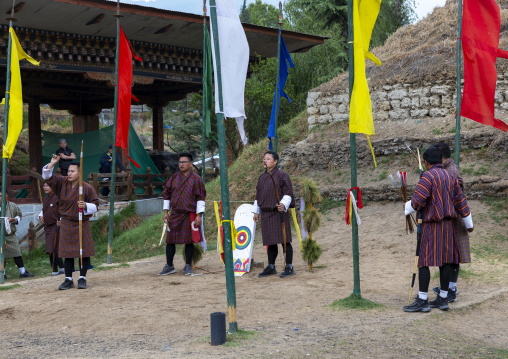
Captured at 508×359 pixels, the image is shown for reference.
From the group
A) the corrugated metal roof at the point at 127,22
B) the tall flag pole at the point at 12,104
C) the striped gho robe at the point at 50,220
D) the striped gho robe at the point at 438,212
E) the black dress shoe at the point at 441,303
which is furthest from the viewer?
the corrugated metal roof at the point at 127,22

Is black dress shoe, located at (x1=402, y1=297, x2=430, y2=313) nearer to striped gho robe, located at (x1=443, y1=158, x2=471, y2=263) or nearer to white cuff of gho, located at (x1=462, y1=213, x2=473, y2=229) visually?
striped gho robe, located at (x1=443, y1=158, x2=471, y2=263)

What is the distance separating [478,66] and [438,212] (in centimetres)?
280

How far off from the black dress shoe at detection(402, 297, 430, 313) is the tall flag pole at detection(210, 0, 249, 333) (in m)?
1.83

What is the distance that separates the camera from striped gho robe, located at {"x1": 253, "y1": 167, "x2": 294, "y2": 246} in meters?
8.16

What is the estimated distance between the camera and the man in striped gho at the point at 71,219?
7762mm

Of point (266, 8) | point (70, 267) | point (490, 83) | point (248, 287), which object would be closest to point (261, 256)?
point (248, 287)

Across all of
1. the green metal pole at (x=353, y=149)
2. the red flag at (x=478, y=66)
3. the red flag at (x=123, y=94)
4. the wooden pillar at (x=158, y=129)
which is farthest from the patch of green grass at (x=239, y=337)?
the wooden pillar at (x=158, y=129)

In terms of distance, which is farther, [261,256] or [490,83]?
[261,256]

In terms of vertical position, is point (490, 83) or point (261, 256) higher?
point (490, 83)

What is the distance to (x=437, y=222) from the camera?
5.91 metres

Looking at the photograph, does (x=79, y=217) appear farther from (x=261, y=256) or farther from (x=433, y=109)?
(x=433, y=109)

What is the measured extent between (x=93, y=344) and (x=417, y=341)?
108 inches

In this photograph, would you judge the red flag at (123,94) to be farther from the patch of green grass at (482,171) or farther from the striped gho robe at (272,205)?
the patch of green grass at (482,171)

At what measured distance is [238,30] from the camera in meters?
5.29
